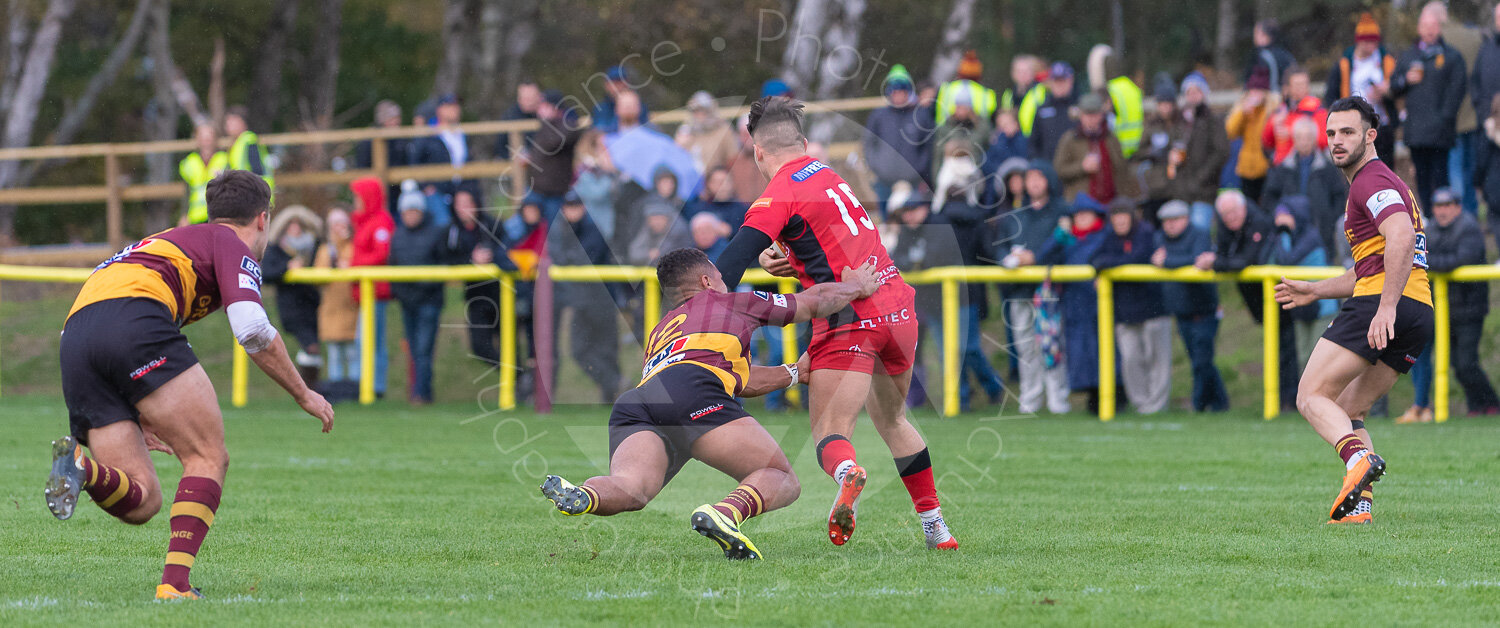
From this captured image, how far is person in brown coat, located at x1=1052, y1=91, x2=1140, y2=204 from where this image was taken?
52.4ft

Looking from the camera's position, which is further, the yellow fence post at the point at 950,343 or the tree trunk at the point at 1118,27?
the tree trunk at the point at 1118,27

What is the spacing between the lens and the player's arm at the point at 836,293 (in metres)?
6.57

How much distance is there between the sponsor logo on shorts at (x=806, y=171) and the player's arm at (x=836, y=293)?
0.41 meters

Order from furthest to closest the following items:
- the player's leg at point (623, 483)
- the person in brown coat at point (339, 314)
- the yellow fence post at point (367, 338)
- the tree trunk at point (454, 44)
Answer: the tree trunk at point (454, 44)
the person in brown coat at point (339, 314)
the yellow fence post at point (367, 338)
the player's leg at point (623, 483)

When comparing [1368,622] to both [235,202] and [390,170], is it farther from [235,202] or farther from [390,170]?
[390,170]

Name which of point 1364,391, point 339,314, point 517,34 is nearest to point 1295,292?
point 1364,391

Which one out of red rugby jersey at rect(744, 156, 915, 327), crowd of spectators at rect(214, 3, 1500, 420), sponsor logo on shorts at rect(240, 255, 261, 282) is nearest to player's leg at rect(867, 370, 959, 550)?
red rugby jersey at rect(744, 156, 915, 327)

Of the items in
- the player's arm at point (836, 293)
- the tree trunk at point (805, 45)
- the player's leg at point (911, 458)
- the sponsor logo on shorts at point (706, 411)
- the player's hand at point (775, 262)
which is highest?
the tree trunk at point (805, 45)

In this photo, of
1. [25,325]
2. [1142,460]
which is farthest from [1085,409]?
[25,325]

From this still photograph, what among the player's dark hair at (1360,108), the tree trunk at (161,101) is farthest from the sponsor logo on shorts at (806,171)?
the tree trunk at (161,101)

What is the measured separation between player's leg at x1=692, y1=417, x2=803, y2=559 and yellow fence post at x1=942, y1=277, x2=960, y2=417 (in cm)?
814

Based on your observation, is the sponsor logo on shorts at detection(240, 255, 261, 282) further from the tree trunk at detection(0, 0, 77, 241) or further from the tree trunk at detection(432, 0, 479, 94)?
the tree trunk at detection(0, 0, 77, 241)

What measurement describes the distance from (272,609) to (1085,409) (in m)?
10.8

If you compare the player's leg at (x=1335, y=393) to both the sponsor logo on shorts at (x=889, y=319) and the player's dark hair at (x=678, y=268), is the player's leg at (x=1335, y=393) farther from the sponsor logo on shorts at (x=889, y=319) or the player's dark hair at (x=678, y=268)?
the player's dark hair at (x=678, y=268)
